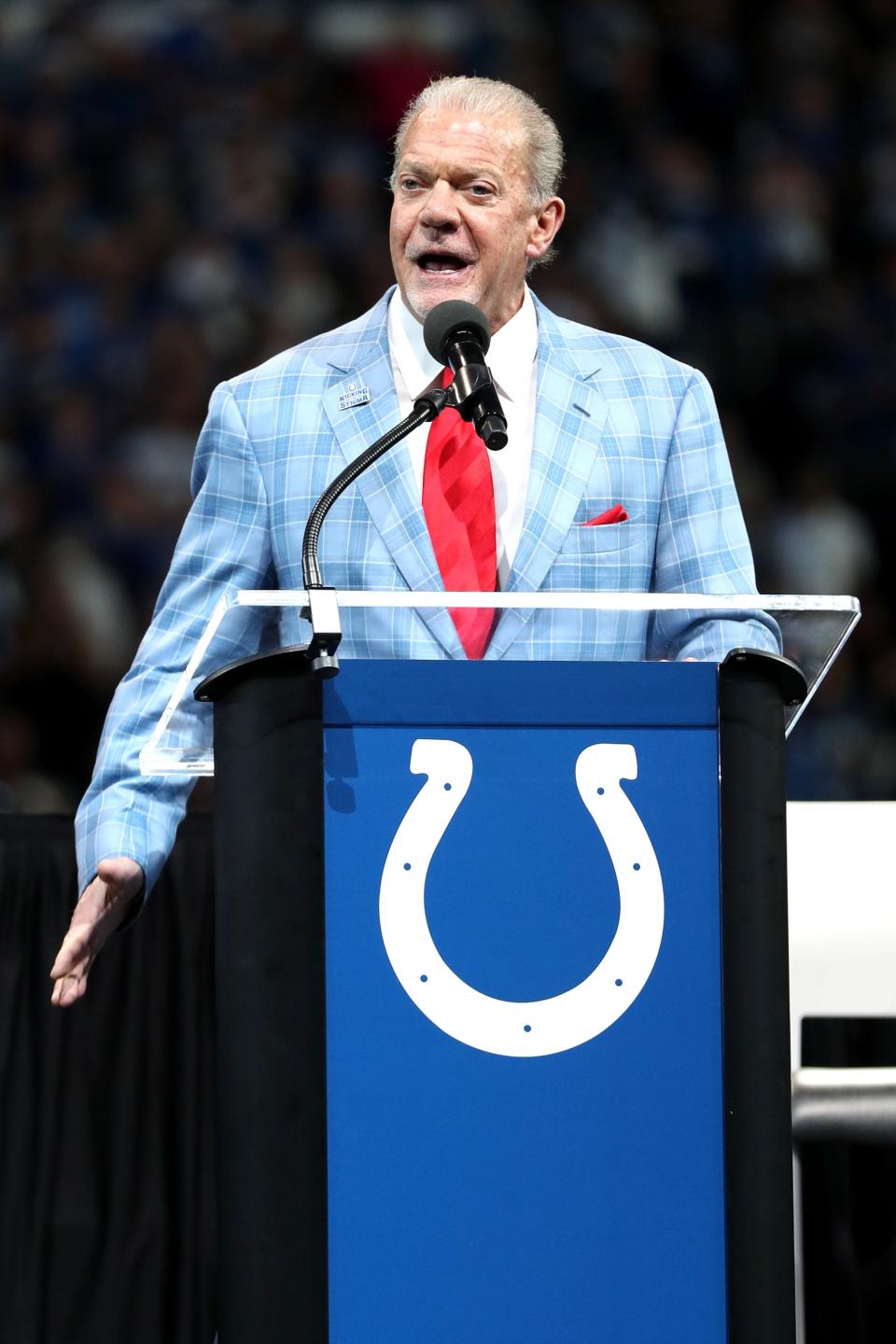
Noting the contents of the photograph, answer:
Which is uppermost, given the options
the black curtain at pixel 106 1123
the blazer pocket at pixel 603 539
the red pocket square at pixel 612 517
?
the red pocket square at pixel 612 517

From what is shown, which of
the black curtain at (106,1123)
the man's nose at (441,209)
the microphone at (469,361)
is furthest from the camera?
the black curtain at (106,1123)

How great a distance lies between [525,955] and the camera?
977mm

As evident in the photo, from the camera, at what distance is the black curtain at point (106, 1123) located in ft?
5.30

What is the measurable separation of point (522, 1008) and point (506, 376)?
64cm

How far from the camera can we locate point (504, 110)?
56.3 inches

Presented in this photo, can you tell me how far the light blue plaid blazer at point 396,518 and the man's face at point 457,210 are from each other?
0.07 m

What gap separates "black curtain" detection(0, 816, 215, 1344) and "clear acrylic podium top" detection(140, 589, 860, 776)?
18.1 inches

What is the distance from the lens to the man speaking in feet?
4.17

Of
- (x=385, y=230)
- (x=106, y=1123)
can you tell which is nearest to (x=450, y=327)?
(x=106, y=1123)

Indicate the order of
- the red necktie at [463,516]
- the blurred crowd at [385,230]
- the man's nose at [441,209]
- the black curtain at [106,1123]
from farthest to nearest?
the blurred crowd at [385,230] < the black curtain at [106,1123] < the man's nose at [441,209] < the red necktie at [463,516]

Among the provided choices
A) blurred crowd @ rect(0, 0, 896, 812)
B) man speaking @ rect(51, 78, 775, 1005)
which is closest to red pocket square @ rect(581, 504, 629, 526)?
man speaking @ rect(51, 78, 775, 1005)

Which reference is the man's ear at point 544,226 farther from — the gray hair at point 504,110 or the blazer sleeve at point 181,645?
the blazer sleeve at point 181,645

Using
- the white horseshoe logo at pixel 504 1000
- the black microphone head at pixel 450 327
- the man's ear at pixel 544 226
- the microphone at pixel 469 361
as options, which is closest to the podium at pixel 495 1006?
the white horseshoe logo at pixel 504 1000

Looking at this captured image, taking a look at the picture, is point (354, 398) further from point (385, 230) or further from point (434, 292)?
point (385, 230)
